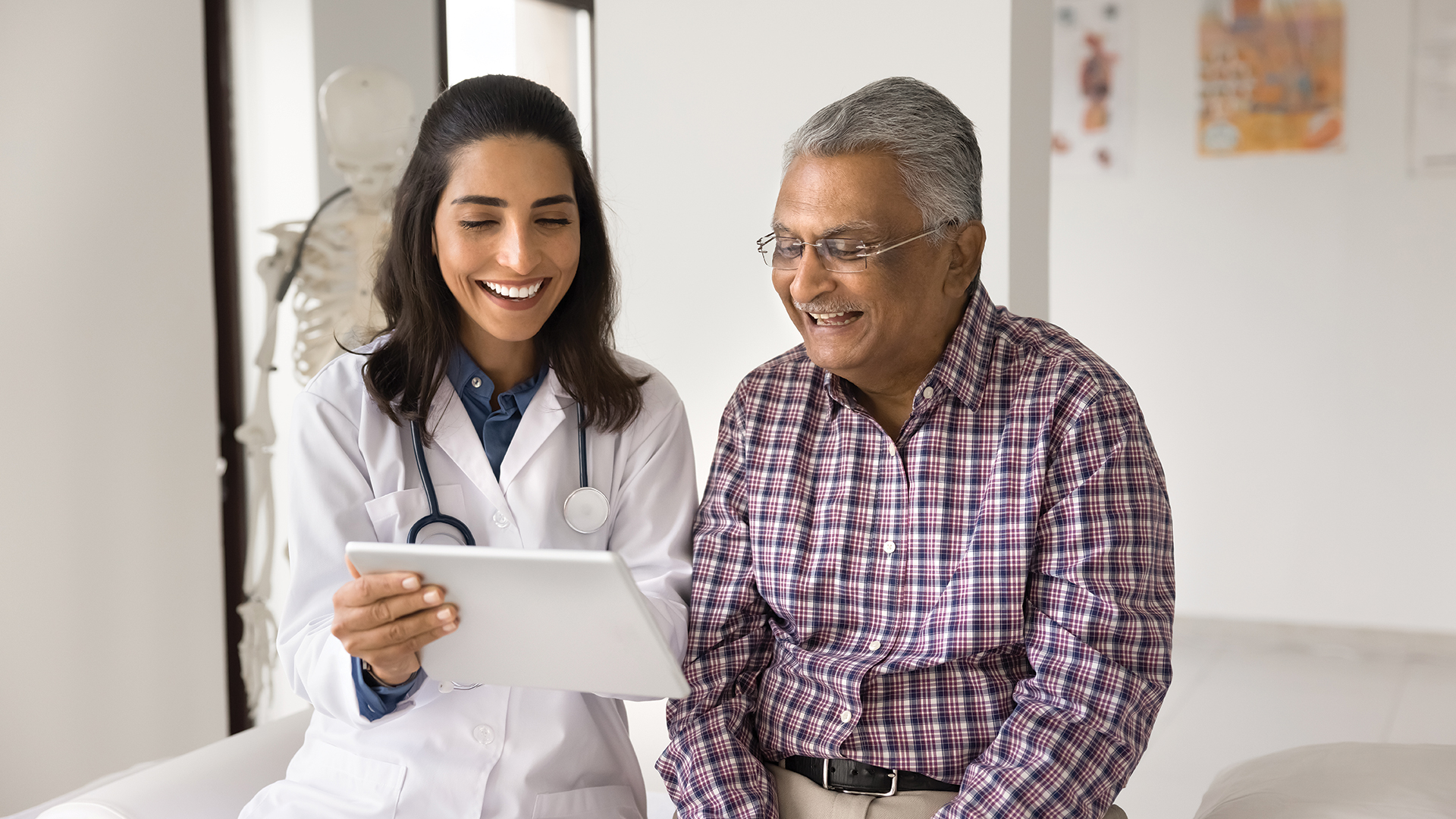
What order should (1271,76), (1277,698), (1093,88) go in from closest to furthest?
(1277,698)
(1271,76)
(1093,88)

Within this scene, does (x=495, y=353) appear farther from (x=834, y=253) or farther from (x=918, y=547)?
(x=918, y=547)

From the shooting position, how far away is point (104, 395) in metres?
2.95

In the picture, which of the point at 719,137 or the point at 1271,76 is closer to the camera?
the point at 719,137

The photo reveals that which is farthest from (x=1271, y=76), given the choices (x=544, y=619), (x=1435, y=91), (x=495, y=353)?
(x=544, y=619)

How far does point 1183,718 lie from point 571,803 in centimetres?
278

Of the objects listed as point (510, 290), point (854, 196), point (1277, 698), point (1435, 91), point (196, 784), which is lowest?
point (1277, 698)

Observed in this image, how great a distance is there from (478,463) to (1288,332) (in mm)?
3740

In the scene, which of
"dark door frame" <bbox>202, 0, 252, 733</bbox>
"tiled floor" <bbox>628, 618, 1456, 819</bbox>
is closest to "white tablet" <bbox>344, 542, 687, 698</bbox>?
"tiled floor" <bbox>628, 618, 1456, 819</bbox>

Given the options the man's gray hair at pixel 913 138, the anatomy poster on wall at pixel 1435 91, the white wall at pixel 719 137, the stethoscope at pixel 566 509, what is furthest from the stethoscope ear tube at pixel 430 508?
the anatomy poster on wall at pixel 1435 91

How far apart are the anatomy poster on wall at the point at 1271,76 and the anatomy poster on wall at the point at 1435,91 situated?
0.24 metres

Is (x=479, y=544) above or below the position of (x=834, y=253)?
below

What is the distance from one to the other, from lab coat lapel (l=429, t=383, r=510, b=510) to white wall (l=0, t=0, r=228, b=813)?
1.61 metres

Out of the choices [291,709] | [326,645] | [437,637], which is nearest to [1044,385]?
[437,637]

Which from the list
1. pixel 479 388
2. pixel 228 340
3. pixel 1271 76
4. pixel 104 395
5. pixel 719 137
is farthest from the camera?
pixel 1271 76
